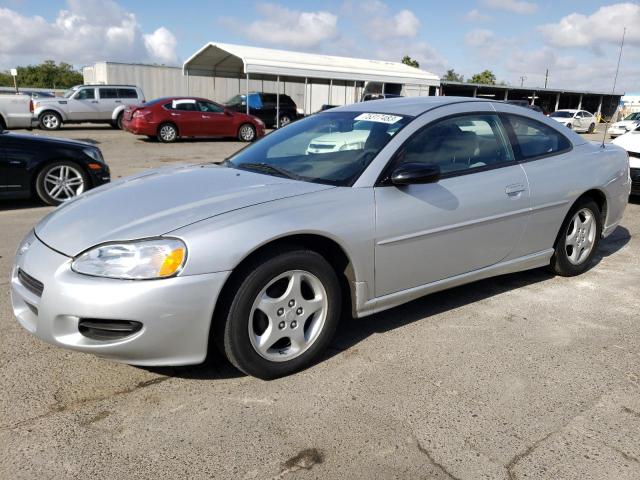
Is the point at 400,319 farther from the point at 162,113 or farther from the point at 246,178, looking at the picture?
the point at 162,113

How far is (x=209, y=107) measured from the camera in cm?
1800

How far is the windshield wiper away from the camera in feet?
10.5

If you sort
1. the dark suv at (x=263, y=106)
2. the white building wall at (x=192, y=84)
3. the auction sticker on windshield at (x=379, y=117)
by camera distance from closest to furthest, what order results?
the auction sticker on windshield at (x=379, y=117) → the dark suv at (x=263, y=106) → the white building wall at (x=192, y=84)

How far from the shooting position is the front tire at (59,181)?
6.81 m

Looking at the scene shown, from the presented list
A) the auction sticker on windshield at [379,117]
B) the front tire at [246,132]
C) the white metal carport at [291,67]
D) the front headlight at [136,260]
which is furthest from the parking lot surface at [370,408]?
the white metal carport at [291,67]

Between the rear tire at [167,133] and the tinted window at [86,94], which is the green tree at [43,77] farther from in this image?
the rear tire at [167,133]

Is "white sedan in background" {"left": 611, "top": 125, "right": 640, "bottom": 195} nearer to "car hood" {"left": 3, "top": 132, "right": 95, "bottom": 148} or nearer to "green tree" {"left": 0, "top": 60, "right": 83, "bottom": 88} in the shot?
"car hood" {"left": 3, "top": 132, "right": 95, "bottom": 148}

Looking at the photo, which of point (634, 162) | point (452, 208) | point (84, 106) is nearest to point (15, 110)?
point (84, 106)

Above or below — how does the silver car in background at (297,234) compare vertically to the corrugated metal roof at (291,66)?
below

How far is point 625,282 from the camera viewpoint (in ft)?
14.7

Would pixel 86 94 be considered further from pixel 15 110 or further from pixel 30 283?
pixel 30 283

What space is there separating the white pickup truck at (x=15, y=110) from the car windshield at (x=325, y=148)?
53.3ft

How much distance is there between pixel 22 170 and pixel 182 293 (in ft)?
17.4

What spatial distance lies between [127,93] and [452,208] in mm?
21172
